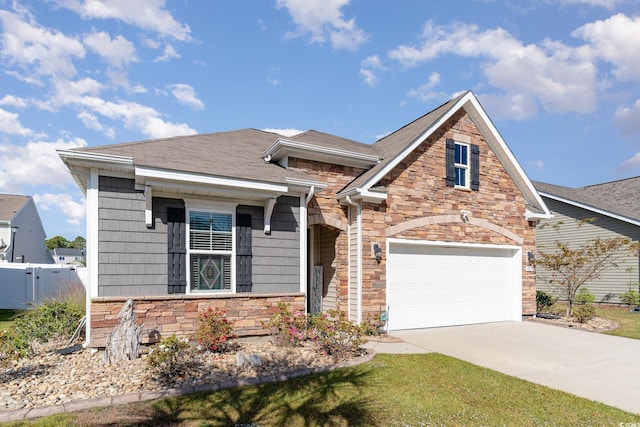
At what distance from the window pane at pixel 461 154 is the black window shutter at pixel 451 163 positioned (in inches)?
12.6

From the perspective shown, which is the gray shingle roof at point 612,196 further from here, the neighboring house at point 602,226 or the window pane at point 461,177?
the window pane at point 461,177

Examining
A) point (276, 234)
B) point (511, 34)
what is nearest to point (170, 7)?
point (276, 234)

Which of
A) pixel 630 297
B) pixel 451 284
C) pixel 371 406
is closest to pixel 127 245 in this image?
pixel 371 406

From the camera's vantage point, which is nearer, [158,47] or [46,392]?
[46,392]

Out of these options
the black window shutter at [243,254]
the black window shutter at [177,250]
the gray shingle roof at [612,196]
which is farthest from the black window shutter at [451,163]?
the gray shingle roof at [612,196]

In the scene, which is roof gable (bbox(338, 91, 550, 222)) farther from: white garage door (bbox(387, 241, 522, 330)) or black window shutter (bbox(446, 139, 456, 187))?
white garage door (bbox(387, 241, 522, 330))

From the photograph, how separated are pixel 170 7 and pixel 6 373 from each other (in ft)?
28.8

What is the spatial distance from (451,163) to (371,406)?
823cm

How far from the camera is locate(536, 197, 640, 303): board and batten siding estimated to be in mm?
16031

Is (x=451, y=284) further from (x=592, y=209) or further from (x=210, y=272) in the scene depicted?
(x=592, y=209)

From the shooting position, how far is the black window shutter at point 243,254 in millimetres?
8281

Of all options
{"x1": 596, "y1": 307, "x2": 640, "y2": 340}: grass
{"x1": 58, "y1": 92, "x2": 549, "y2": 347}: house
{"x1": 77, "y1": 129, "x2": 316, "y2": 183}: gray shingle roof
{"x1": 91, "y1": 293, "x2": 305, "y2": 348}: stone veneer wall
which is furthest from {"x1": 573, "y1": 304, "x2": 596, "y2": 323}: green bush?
{"x1": 77, "y1": 129, "x2": 316, "y2": 183}: gray shingle roof

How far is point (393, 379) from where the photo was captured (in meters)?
5.79

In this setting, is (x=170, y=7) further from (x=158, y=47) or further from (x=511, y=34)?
(x=511, y=34)
